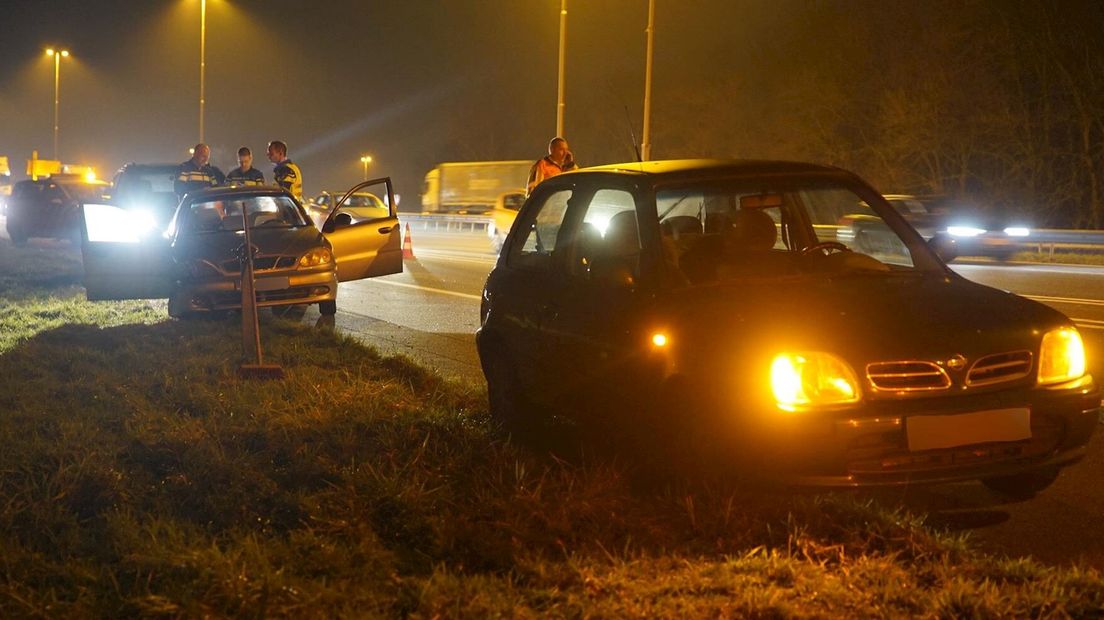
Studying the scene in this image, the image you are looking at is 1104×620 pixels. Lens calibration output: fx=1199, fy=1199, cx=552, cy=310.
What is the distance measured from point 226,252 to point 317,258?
0.90 metres

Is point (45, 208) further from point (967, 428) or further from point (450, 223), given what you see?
point (967, 428)

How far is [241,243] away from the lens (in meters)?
12.0

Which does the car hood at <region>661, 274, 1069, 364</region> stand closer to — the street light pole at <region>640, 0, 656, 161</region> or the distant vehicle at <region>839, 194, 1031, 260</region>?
the street light pole at <region>640, 0, 656, 161</region>

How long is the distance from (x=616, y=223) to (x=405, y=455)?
4.77 feet

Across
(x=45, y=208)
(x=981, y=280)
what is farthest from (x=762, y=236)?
(x=45, y=208)

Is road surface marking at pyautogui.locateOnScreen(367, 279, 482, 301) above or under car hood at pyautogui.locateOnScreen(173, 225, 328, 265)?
under

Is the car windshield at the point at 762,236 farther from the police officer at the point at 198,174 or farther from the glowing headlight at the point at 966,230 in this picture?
the glowing headlight at the point at 966,230

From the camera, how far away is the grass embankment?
371 cm

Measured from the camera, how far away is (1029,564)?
13.2 feet

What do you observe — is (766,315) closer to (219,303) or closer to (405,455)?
(405,455)

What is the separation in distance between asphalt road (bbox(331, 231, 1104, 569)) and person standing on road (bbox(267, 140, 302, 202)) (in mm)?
1605

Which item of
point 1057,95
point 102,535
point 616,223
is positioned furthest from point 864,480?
point 1057,95

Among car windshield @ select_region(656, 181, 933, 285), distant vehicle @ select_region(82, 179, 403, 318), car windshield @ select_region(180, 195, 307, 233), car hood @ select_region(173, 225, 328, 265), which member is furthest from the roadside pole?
car windshield @ select_region(656, 181, 933, 285)

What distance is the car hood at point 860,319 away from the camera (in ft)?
14.2
